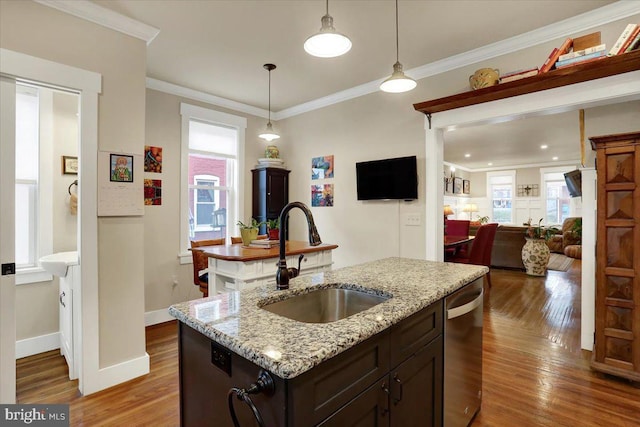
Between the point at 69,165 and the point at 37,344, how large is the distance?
1686 millimetres

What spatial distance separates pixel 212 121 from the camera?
14.0ft

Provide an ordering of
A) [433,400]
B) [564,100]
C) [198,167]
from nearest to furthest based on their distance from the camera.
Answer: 1. [433,400]
2. [564,100]
3. [198,167]

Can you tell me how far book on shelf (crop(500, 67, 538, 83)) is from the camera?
2504 mm

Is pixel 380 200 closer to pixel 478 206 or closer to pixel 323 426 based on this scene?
pixel 323 426

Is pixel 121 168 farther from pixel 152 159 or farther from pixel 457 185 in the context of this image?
pixel 457 185

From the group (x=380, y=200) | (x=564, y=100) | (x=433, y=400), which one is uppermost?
(x=564, y=100)

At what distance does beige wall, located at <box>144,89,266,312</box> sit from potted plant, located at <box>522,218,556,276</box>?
19.6 ft

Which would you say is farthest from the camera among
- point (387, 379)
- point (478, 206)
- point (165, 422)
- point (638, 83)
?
point (478, 206)

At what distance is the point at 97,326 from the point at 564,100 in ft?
12.9

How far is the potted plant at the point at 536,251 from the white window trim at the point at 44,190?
7245 millimetres

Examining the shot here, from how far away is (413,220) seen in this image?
3.47 meters

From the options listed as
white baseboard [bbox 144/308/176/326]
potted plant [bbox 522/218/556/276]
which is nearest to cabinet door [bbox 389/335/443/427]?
white baseboard [bbox 144/308/176/326]

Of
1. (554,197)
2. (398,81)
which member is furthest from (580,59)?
(554,197)

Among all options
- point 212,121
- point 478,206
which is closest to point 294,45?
point 212,121
